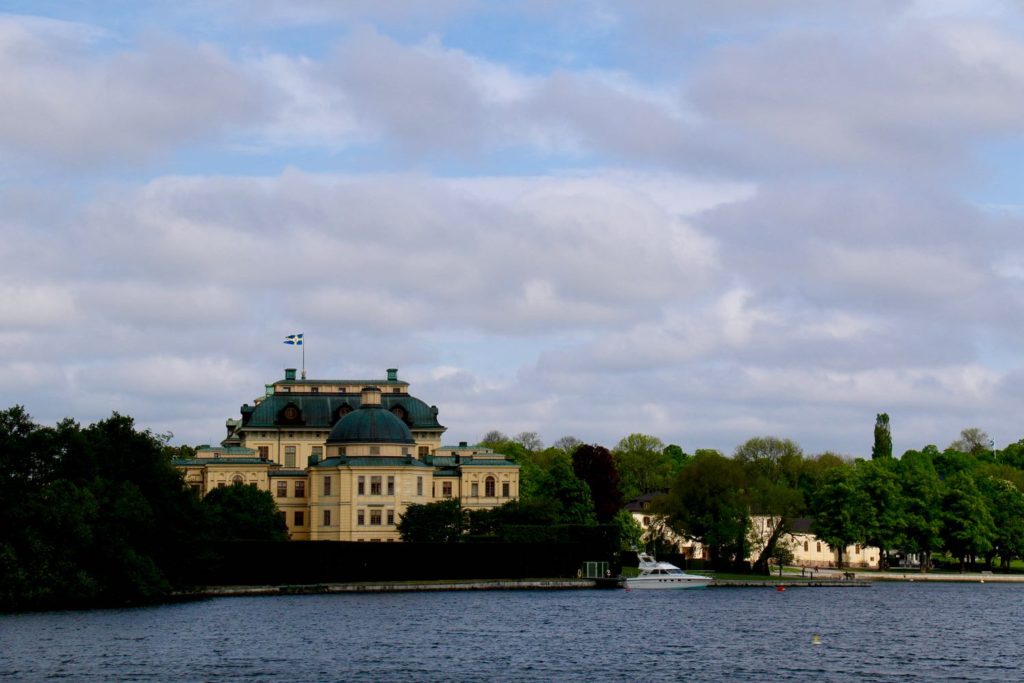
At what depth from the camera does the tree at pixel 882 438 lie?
7672 inches

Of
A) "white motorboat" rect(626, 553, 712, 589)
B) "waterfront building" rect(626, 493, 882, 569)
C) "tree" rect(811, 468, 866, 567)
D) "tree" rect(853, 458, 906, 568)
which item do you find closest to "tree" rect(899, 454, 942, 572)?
"tree" rect(853, 458, 906, 568)

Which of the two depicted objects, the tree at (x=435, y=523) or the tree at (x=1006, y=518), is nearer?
the tree at (x=435, y=523)

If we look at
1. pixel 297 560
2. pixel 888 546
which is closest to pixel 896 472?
pixel 888 546

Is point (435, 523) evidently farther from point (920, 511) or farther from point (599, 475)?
point (920, 511)

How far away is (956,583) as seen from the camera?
124 meters

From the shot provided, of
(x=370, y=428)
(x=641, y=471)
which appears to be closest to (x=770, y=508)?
(x=370, y=428)

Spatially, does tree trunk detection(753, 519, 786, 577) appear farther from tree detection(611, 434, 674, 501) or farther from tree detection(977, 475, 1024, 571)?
tree detection(611, 434, 674, 501)

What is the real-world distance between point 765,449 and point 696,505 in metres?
83.4

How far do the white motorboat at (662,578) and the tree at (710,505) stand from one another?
171 inches

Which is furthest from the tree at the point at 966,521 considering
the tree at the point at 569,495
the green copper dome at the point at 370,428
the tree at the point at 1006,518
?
the green copper dome at the point at 370,428

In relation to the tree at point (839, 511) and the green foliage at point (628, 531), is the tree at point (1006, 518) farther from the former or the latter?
the green foliage at point (628, 531)

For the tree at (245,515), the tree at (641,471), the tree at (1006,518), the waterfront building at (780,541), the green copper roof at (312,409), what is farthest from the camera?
the tree at (641,471)

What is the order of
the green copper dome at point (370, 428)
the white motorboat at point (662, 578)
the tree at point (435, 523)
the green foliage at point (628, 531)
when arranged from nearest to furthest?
the white motorboat at point (662, 578) < the tree at point (435, 523) < the green copper dome at point (370, 428) < the green foliage at point (628, 531)

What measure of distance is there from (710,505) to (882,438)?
8804 centimetres
